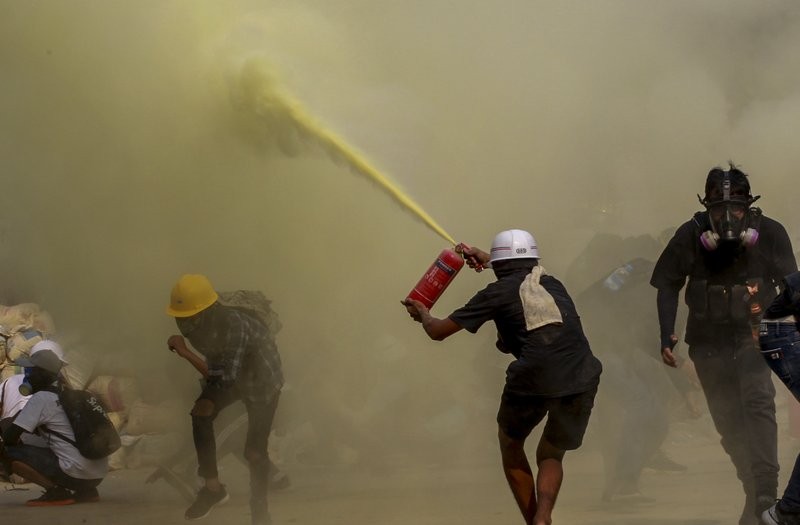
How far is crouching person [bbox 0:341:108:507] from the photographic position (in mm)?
5957

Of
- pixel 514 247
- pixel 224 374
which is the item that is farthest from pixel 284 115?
pixel 514 247

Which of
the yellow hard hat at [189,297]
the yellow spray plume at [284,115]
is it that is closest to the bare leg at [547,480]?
the yellow hard hat at [189,297]

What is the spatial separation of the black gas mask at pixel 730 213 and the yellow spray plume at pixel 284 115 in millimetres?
2274

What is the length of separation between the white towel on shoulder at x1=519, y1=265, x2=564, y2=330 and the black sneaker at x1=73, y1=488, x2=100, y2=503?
317 cm

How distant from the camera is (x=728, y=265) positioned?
15.7 ft

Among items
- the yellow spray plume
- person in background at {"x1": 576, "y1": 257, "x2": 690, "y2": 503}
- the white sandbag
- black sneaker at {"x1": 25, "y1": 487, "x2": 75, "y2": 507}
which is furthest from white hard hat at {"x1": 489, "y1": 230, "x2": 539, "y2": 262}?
the white sandbag

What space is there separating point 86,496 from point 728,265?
3750mm

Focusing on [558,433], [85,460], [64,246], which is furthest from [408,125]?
[558,433]

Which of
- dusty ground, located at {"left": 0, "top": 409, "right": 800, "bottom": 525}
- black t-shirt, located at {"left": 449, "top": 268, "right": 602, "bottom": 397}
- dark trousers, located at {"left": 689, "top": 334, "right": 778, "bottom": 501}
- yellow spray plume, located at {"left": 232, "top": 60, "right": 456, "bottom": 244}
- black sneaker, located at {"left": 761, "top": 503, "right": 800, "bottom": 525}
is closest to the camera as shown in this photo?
black sneaker, located at {"left": 761, "top": 503, "right": 800, "bottom": 525}

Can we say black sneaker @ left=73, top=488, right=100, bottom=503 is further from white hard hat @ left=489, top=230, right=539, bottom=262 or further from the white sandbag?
white hard hat @ left=489, top=230, right=539, bottom=262

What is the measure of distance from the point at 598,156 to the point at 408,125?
1.34 meters

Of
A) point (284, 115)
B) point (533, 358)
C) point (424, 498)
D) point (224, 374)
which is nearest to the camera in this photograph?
point (533, 358)

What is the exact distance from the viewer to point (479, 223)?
7.02 meters

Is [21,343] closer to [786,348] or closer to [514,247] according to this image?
[514,247]
